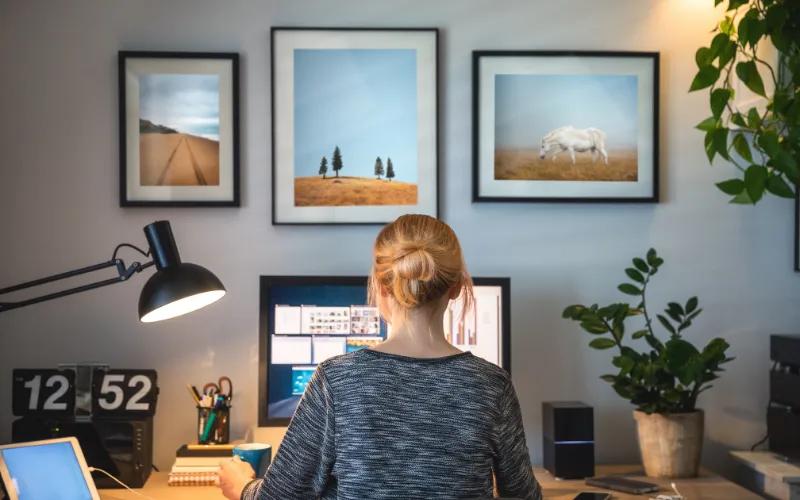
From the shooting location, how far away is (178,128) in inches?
94.2

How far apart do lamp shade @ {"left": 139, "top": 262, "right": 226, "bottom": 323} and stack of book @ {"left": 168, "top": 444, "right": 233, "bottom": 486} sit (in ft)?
1.60

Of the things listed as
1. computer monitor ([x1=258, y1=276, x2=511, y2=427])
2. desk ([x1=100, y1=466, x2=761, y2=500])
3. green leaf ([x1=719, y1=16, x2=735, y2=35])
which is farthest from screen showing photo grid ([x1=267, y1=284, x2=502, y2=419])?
green leaf ([x1=719, y1=16, x2=735, y2=35])

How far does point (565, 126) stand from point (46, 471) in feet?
5.33

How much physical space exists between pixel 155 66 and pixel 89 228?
494mm

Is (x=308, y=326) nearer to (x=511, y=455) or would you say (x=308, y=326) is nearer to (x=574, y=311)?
(x=574, y=311)

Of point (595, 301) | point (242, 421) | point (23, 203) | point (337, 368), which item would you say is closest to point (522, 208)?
point (595, 301)

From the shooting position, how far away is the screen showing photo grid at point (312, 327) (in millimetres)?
2207

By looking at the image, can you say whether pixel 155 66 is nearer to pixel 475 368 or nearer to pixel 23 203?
pixel 23 203

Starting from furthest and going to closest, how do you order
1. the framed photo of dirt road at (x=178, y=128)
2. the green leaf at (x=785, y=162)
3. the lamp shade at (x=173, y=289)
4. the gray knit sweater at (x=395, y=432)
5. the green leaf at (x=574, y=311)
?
the framed photo of dirt road at (x=178, y=128), the green leaf at (x=574, y=311), the green leaf at (x=785, y=162), the lamp shade at (x=173, y=289), the gray knit sweater at (x=395, y=432)

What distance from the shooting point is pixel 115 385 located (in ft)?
7.09

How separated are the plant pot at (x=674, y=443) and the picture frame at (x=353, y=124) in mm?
836

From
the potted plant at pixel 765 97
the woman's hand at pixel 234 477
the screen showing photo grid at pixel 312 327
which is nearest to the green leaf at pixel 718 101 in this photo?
the potted plant at pixel 765 97

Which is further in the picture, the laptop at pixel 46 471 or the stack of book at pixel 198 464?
the stack of book at pixel 198 464

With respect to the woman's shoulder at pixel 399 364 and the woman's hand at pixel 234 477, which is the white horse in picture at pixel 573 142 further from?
the woman's hand at pixel 234 477
